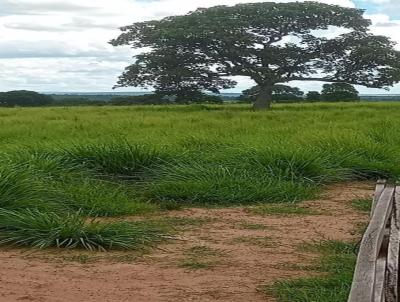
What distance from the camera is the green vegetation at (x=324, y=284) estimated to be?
12.5ft

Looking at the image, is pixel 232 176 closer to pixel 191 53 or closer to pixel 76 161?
pixel 76 161

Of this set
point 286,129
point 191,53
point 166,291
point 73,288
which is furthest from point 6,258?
point 191,53

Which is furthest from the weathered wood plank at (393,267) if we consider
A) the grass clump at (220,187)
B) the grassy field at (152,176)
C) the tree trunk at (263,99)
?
the tree trunk at (263,99)

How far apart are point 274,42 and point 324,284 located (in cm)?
2135

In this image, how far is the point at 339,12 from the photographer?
2394cm

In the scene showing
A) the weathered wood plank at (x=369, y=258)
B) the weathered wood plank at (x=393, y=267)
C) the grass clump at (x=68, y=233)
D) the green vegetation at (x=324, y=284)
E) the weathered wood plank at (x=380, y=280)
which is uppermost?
the weathered wood plank at (x=369, y=258)

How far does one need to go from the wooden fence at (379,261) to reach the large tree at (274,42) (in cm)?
1949

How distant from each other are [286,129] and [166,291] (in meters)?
8.18


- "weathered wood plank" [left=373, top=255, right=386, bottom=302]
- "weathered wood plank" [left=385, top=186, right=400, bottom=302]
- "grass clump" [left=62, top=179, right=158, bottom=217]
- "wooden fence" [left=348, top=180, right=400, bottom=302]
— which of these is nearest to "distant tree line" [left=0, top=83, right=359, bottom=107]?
"grass clump" [left=62, top=179, right=158, bottom=217]

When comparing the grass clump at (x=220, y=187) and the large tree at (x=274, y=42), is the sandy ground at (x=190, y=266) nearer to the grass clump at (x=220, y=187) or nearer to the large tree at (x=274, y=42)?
the grass clump at (x=220, y=187)

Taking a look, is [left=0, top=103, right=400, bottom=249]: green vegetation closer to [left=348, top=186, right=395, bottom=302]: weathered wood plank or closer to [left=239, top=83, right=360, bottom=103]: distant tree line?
[left=348, top=186, right=395, bottom=302]: weathered wood plank

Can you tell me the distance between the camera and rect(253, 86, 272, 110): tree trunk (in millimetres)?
23744

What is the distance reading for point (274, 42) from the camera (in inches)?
981

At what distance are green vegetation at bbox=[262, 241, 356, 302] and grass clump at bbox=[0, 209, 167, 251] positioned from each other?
4.17 feet
